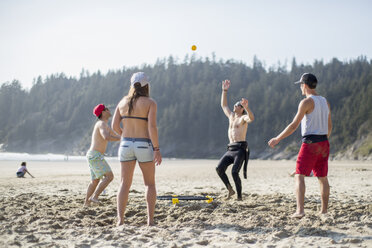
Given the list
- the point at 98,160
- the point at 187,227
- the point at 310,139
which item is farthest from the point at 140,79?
the point at 310,139

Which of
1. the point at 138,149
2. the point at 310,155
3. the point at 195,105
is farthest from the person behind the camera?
the point at 195,105

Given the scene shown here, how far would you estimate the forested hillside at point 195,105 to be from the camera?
64375 millimetres

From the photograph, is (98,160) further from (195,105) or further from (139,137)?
(195,105)

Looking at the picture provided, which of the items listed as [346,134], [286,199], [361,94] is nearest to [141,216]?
[286,199]

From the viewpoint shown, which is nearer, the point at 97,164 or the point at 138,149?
the point at 138,149

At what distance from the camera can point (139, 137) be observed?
436 cm

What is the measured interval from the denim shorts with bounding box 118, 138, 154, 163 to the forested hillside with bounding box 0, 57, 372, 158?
4852 centimetres

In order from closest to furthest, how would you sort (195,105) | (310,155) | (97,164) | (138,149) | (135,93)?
(138,149), (135,93), (310,155), (97,164), (195,105)

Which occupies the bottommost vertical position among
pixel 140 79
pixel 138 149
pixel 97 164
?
pixel 97 164

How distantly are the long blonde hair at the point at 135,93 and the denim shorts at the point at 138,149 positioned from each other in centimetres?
36

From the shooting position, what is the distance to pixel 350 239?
379cm

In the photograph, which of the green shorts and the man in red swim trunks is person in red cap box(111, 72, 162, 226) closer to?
the man in red swim trunks

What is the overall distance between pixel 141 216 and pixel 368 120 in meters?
60.3

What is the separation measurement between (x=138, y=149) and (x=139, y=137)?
15 cm
